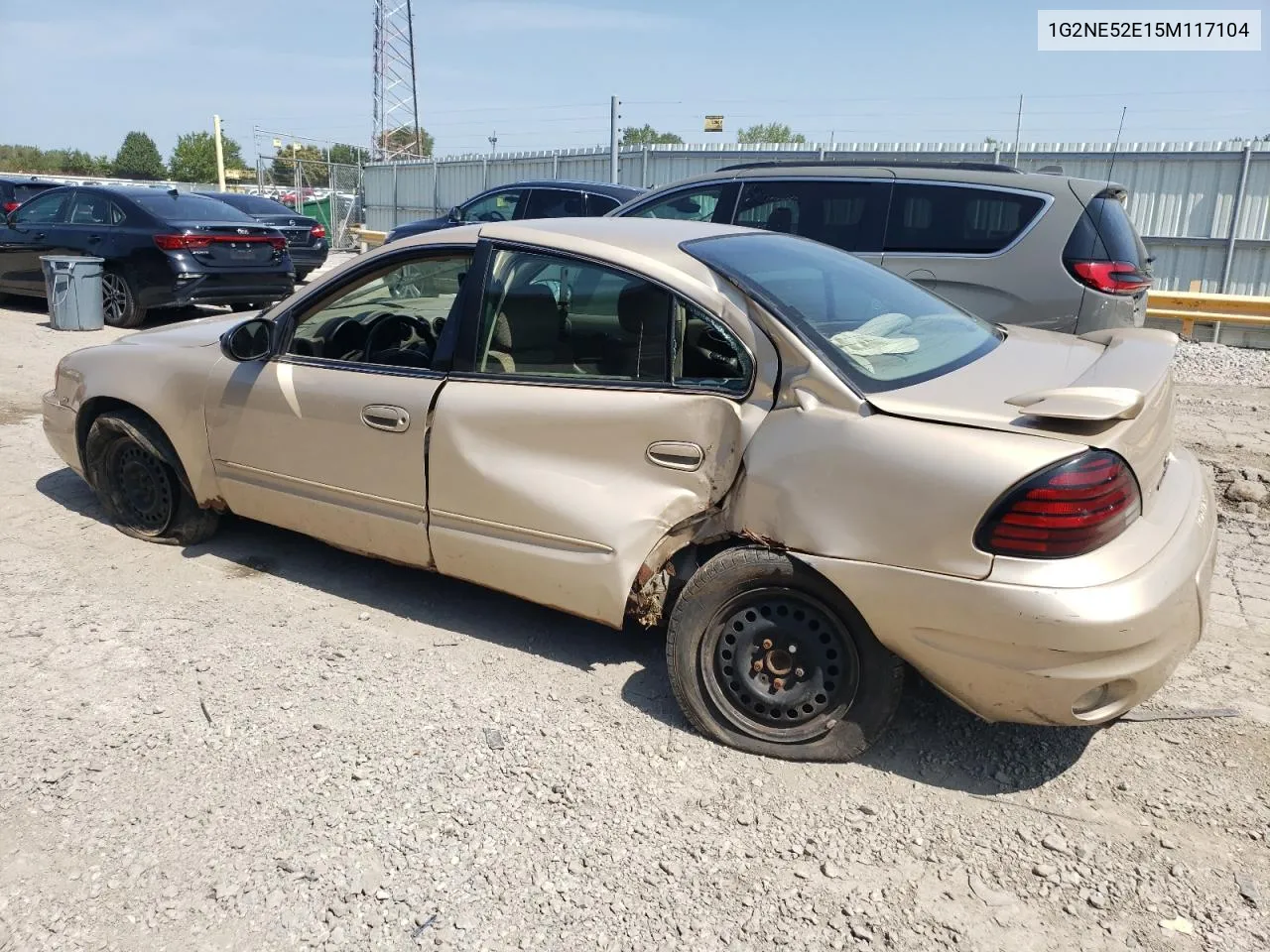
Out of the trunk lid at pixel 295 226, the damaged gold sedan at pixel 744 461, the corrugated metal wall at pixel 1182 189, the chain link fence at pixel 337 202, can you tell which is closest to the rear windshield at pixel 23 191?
the trunk lid at pixel 295 226

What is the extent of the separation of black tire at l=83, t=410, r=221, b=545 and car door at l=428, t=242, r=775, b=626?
1674 mm

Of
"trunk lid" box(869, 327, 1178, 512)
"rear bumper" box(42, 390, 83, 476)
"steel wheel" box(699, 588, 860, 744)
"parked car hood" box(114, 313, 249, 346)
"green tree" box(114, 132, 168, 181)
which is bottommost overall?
"steel wheel" box(699, 588, 860, 744)

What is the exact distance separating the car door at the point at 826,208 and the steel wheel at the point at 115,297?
25.4 feet

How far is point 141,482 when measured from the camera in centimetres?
482

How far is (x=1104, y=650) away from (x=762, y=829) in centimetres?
104

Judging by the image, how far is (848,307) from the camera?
351 centimetres

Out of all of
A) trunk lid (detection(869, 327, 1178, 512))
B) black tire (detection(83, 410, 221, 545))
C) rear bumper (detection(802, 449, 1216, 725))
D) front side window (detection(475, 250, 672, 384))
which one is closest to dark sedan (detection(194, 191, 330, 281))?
black tire (detection(83, 410, 221, 545))

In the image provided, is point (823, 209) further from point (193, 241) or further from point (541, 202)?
point (193, 241)

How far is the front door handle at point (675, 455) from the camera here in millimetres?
3133

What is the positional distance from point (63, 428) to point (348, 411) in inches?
82.4

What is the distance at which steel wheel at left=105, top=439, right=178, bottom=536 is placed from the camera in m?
4.71

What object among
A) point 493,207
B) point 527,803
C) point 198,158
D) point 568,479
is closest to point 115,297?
point 493,207

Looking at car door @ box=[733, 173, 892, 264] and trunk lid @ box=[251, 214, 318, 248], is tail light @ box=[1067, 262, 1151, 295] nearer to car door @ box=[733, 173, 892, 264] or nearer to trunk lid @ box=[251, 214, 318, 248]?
car door @ box=[733, 173, 892, 264]

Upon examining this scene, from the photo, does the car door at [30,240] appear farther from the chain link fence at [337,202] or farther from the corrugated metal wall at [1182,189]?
the chain link fence at [337,202]
